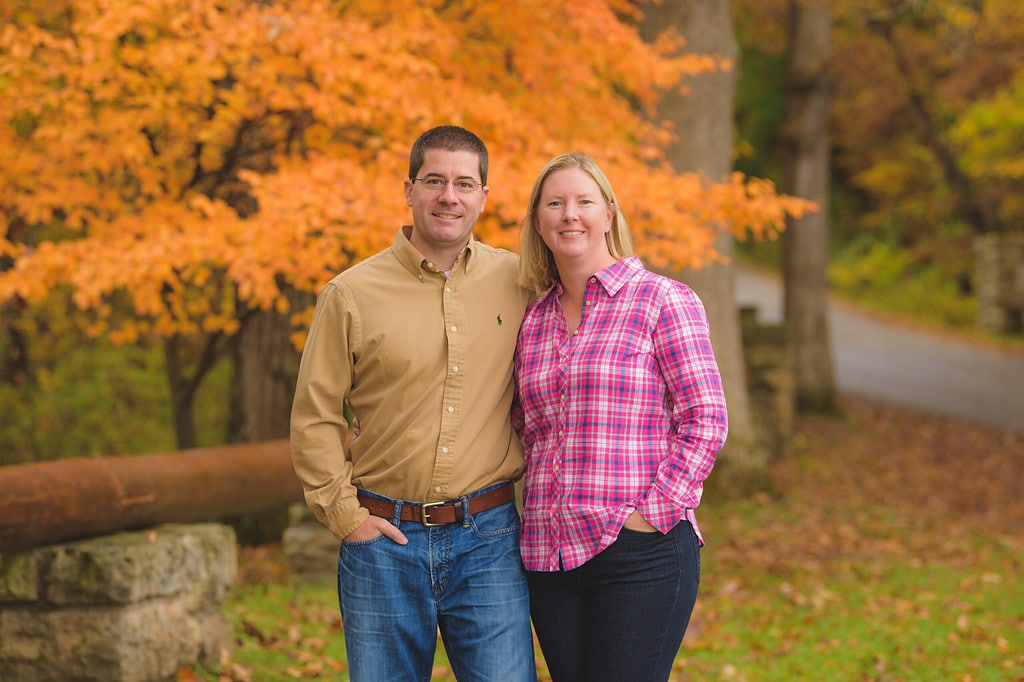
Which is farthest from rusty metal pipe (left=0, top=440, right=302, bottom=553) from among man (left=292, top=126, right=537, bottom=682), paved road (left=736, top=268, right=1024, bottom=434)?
paved road (left=736, top=268, right=1024, bottom=434)

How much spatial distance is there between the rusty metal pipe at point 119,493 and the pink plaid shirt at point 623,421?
248cm

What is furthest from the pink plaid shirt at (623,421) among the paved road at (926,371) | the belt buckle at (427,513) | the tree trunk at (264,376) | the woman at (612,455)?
the paved road at (926,371)

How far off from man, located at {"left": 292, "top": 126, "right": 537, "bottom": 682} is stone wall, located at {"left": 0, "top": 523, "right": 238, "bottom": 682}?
201cm

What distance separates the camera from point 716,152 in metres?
9.53

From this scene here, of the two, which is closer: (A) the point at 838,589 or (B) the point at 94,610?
(B) the point at 94,610

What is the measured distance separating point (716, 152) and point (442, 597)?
725 cm

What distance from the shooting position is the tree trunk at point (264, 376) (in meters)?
8.37

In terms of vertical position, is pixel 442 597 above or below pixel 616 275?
below

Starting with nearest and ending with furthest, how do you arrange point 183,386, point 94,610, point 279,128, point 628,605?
point 628,605, point 94,610, point 279,128, point 183,386

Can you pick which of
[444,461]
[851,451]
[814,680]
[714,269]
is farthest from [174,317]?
[851,451]

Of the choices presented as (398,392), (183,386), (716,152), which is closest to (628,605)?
(398,392)

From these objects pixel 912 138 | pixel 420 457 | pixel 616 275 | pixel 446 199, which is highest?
pixel 912 138

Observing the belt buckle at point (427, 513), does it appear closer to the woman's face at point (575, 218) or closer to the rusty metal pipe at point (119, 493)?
the woman's face at point (575, 218)

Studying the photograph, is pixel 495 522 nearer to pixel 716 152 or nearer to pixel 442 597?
pixel 442 597
